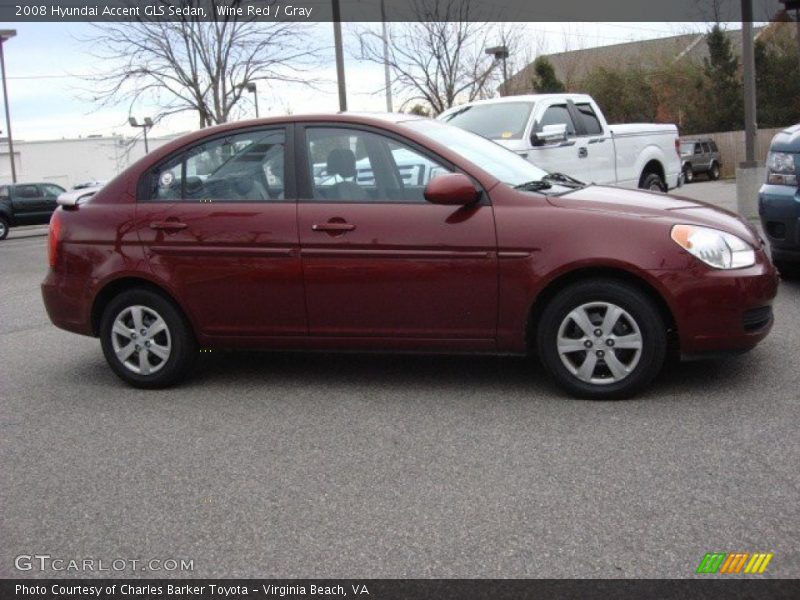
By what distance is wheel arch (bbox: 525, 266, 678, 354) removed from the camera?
4961 mm

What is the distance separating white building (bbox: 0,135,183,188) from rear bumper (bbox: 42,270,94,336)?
57463 millimetres

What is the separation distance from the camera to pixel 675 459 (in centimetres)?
413

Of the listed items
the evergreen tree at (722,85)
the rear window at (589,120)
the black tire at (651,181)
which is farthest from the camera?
the evergreen tree at (722,85)

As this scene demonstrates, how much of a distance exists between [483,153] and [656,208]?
3.82 feet

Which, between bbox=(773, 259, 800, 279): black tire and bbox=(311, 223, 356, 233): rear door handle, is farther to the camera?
bbox=(773, 259, 800, 279): black tire

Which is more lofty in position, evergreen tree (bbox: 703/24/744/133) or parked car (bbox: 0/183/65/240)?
evergreen tree (bbox: 703/24/744/133)

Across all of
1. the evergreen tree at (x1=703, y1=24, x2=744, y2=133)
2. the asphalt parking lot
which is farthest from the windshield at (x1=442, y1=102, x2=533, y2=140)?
the evergreen tree at (x1=703, y1=24, x2=744, y2=133)

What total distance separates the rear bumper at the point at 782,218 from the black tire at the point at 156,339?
4.63m

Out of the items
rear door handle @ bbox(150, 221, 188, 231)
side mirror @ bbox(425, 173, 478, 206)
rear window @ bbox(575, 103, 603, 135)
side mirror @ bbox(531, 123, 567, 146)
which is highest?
rear window @ bbox(575, 103, 603, 135)

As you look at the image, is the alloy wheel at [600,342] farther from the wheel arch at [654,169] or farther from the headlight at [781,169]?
the wheel arch at [654,169]

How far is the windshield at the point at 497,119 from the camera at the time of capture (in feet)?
35.1

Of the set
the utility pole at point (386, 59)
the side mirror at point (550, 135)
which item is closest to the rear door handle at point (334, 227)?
the side mirror at point (550, 135)

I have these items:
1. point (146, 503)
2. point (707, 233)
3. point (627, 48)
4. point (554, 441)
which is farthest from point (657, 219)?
point (627, 48)

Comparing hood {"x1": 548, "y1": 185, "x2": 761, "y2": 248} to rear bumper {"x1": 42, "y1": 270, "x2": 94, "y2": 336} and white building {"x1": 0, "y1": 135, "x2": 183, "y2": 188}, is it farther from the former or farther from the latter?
white building {"x1": 0, "y1": 135, "x2": 183, "y2": 188}
